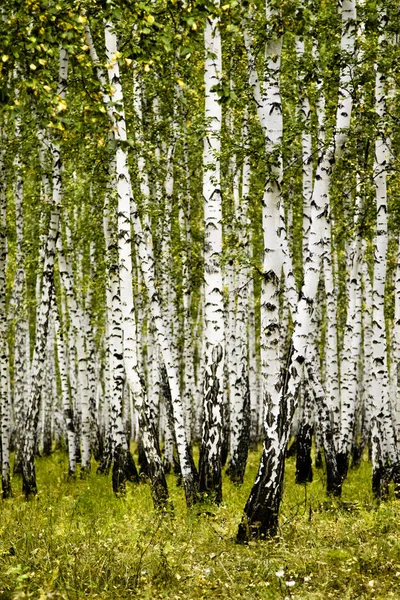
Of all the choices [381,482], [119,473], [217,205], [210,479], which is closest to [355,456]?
[381,482]

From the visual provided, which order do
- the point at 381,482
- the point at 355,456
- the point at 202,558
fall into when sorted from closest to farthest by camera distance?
1. the point at 202,558
2. the point at 381,482
3. the point at 355,456

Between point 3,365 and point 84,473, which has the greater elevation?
point 3,365

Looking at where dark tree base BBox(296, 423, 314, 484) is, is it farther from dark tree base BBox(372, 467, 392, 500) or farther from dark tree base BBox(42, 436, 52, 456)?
dark tree base BBox(42, 436, 52, 456)

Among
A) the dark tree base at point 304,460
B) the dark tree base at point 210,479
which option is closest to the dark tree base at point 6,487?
the dark tree base at point 210,479

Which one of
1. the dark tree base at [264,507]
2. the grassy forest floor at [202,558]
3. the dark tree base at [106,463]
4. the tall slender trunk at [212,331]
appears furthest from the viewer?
the dark tree base at [106,463]

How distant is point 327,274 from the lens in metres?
15.8

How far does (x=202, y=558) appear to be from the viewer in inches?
315

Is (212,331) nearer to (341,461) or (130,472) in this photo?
(341,461)

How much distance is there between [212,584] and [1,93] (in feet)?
18.1

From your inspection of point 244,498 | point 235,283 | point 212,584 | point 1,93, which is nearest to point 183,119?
point 235,283

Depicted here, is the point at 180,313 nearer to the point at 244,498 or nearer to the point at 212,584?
the point at 244,498

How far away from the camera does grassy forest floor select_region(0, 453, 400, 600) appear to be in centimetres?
670

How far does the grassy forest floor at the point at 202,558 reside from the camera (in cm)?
670

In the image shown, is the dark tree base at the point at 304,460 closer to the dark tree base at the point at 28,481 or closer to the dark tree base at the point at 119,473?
the dark tree base at the point at 119,473
